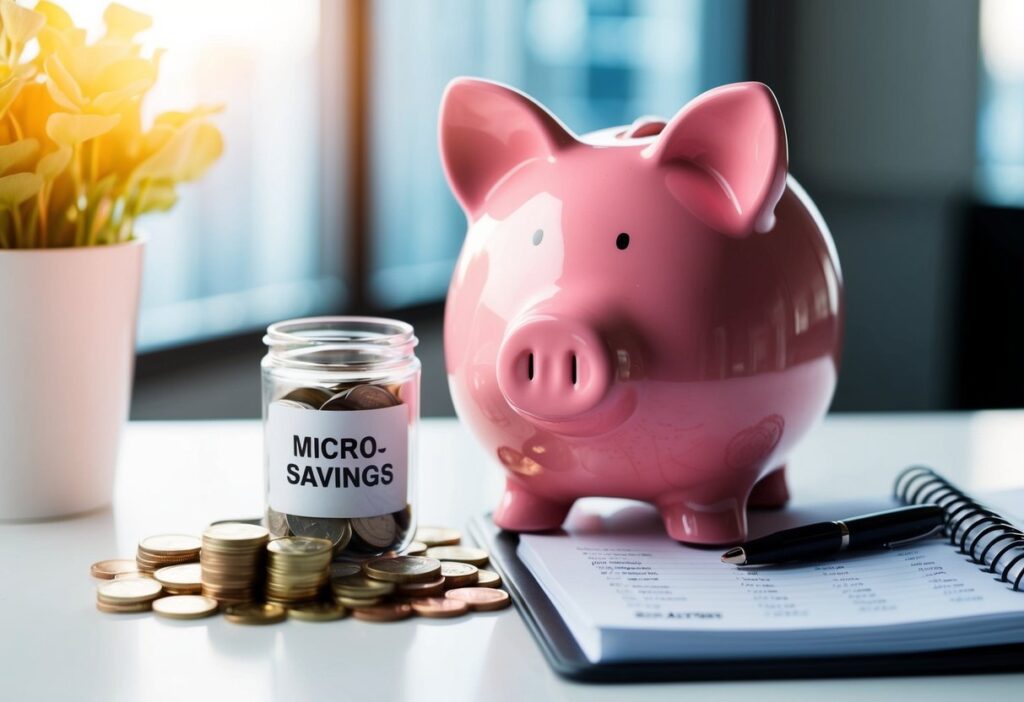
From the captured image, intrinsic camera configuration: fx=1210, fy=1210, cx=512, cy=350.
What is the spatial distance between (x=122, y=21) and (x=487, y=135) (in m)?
0.27

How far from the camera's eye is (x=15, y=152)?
32.9 inches

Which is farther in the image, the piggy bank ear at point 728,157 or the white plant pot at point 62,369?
the white plant pot at point 62,369

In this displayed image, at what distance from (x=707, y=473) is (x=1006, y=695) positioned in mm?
243

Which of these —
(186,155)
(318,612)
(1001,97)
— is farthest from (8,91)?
(1001,97)

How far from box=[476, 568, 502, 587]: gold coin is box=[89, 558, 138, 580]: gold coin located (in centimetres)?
23

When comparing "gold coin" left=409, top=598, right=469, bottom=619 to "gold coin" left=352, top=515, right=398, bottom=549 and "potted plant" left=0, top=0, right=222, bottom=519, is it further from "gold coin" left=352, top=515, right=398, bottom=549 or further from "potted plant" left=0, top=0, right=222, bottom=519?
"potted plant" left=0, top=0, right=222, bottom=519

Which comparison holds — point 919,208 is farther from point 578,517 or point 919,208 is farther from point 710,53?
point 578,517

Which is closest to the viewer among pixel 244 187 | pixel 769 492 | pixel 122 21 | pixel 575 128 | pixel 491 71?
pixel 122 21

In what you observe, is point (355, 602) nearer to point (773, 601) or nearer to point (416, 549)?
point (416, 549)

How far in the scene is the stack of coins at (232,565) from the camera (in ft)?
2.41

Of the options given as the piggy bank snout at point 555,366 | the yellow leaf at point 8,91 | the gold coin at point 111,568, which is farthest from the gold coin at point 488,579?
the yellow leaf at point 8,91

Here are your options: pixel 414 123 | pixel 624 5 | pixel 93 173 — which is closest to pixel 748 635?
pixel 93 173

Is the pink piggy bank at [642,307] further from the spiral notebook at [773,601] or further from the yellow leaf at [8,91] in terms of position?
the yellow leaf at [8,91]

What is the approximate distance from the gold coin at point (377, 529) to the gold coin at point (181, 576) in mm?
103
